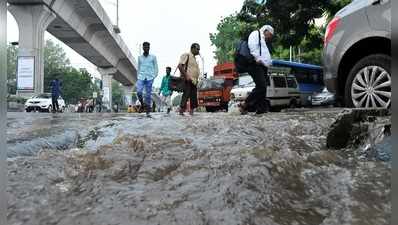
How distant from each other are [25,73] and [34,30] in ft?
10.9

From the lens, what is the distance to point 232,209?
2453 millimetres

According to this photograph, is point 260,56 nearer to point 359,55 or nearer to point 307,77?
point 359,55

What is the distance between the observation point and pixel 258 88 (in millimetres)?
8523

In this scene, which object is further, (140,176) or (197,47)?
(197,47)

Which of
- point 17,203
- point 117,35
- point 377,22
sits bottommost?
point 17,203

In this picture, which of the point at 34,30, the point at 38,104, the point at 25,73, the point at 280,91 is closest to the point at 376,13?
the point at 280,91

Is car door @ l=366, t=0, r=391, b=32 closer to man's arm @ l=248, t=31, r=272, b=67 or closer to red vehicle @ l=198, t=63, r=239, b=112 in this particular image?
man's arm @ l=248, t=31, r=272, b=67

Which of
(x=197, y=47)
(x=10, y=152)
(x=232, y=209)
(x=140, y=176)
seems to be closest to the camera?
(x=232, y=209)

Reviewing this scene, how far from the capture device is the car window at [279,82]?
18884 millimetres

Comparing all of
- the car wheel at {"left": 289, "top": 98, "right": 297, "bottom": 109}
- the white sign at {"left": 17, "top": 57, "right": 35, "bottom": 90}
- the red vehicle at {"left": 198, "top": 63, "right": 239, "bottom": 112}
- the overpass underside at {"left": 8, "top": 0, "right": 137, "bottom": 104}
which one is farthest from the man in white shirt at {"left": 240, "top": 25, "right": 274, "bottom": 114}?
the white sign at {"left": 17, "top": 57, "right": 35, "bottom": 90}

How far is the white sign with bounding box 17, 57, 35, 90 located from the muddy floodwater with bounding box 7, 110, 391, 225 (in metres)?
21.8

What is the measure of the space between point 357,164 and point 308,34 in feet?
50.3

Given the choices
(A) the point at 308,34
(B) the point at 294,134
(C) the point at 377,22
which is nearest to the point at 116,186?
(B) the point at 294,134

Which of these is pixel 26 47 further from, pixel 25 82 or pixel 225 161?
pixel 225 161
